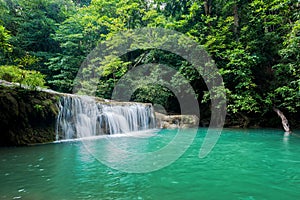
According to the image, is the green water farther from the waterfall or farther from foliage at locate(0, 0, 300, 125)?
foliage at locate(0, 0, 300, 125)

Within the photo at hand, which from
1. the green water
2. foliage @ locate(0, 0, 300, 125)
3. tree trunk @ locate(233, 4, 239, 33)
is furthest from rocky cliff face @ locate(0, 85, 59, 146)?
tree trunk @ locate(233, 4, 239, 33)

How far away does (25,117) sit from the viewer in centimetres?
638

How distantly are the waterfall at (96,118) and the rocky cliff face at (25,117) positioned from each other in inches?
18.9

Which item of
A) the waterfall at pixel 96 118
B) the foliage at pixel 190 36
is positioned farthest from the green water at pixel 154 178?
the foliage at pixel 190 36

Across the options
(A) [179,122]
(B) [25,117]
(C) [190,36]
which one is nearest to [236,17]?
(C) [190,36]

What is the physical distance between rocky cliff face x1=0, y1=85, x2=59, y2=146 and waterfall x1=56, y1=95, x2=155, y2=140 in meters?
0.48

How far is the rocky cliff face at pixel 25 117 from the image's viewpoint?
242 inches

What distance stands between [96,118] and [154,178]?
19.9 feet

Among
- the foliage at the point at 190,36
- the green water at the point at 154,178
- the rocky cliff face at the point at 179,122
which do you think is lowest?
the green water at the point at 154,178

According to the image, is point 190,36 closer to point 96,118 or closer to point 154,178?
point 96,118

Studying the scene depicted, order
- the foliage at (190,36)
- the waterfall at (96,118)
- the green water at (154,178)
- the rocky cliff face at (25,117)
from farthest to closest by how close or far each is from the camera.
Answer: the foliage at (190,36) → the waterfall at (96,118) → the rocky cliff face at (25,117) → the green water at (154,178)

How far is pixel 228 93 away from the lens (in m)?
11.2

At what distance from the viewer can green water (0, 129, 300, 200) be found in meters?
2.84

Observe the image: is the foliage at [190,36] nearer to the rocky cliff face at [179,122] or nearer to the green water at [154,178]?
the rocky cliff face at [179,122]
